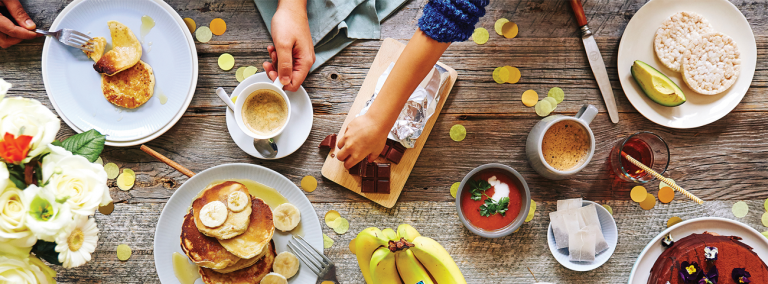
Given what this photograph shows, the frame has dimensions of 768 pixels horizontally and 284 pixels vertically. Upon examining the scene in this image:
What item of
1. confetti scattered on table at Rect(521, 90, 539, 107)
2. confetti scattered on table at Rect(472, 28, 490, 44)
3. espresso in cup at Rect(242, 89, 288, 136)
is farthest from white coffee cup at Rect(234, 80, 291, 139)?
confetti scattered on table at Rect(521, 90, 539, 107)

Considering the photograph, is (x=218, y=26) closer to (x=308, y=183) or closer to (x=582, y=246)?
(x=308, y=183)

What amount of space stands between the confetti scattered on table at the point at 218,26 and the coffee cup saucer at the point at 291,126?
0.72 ft

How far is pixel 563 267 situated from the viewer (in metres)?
1.44

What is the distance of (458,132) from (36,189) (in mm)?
1149

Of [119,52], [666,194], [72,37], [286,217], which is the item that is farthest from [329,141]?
[666,194]

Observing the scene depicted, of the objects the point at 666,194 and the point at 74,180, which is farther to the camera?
the point at 666,194

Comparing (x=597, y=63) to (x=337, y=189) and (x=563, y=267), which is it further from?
(x=337, y=189)

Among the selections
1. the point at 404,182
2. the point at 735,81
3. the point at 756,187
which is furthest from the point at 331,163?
the point at 756,187

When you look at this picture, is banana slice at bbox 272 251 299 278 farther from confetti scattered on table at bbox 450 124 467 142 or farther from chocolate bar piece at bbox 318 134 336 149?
confetti scattered on table at bbox 450 124 467 142

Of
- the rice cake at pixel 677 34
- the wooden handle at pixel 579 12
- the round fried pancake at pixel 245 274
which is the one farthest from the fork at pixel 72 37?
the rice cake at pixel 677 34

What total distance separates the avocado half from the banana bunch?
87 cm

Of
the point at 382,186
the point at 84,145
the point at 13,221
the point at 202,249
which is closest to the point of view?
the point at 13,221

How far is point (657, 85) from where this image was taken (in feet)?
4.36

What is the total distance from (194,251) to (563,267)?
1.26 meters
